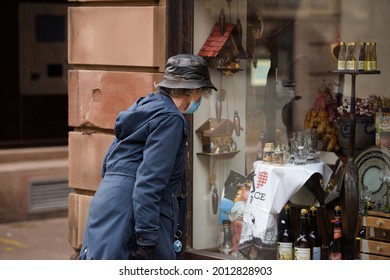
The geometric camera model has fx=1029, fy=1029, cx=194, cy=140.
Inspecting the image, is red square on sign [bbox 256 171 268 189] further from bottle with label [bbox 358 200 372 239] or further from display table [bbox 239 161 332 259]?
bottle with label [bbox 358 200 372 239]

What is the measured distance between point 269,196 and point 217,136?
0.76 m

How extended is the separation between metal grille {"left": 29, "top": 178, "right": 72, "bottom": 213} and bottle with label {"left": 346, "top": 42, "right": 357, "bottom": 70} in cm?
530

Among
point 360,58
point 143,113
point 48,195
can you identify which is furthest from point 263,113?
point 48,195


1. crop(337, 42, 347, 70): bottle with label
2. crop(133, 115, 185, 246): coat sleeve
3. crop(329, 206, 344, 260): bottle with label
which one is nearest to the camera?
crop(133, 115, 185, 246): coat sleeve

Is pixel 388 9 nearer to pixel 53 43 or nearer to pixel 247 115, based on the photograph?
pixel 247 115

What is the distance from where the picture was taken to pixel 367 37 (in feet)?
23.9

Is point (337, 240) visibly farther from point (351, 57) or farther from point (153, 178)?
point (153, 178)

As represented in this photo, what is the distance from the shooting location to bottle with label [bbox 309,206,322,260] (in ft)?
23.3

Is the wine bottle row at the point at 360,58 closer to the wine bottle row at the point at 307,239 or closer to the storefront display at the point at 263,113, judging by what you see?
the storefront display at the point at 263,113

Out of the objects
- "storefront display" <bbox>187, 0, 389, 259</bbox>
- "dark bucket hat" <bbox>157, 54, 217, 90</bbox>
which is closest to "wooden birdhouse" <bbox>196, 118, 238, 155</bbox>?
"storefront display" <bbox>187, 0, 389, 259</bbox>

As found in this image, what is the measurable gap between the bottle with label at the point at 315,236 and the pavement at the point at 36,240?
310 centimetres

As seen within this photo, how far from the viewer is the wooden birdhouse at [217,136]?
24.9ft

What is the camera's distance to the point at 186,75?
567 centimetres
